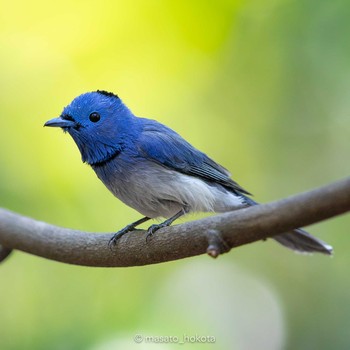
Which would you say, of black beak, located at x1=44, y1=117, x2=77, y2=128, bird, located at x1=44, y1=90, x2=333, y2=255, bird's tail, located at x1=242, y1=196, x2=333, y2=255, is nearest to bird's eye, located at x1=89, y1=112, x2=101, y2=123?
bird, located at x1=44, y1=90, x2=333, y2=255

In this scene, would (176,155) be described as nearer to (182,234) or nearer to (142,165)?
(142,165)

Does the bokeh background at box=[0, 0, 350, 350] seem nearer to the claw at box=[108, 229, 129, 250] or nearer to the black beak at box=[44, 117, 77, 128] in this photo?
the black beak at box=[44, 117, 77, 128]

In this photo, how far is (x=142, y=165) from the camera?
15.8 ft

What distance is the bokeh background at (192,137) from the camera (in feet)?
20.9

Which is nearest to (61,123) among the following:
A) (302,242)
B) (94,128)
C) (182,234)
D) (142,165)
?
(94,128)

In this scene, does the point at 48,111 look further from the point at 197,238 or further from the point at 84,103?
the point at 197,238

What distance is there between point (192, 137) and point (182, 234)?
163 inches

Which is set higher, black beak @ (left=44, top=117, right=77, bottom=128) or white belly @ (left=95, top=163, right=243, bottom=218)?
black beak @ (left=44, top=117, right=77, bottom=128)

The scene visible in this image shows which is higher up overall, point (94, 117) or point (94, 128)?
point (94, 117)

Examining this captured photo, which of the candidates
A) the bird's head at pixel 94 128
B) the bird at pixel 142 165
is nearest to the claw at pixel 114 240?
the bird at pixel 142 165

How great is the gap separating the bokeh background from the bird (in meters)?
1.46

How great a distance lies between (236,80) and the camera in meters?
7.86

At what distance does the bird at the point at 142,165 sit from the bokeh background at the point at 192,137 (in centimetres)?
146

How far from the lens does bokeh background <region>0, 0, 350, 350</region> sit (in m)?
6.38
